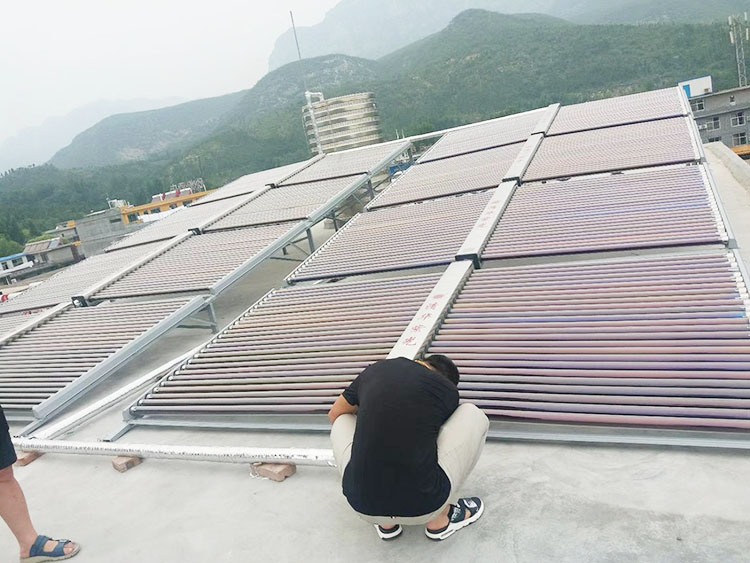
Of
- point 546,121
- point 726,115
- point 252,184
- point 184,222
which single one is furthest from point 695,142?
point 726,115

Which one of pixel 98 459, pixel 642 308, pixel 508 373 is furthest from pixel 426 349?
pixel 98 459

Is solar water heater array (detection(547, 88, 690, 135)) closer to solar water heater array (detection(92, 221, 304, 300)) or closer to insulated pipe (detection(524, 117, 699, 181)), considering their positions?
insulated pipe (detection(524, 117, 699, 181))

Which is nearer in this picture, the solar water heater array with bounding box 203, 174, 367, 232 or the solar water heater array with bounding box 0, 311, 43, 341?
the solar water heater array with bounding box 0, 311, 43, 341

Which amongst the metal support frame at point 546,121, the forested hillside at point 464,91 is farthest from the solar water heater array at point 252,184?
the forested hillside at point 464,91

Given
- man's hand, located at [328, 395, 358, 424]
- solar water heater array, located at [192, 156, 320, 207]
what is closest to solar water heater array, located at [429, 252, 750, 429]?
man's hand, located at [328, 395, 358, 424]

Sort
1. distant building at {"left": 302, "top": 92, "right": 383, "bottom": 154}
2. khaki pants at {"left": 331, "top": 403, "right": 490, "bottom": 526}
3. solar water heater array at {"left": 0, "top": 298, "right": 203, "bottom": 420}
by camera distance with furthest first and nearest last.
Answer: distant building at {"left": 302, "top": 92, "right": 383, "bottom": 154}, solar water heater array at {"left": 0, "top": 298, "right": 203, "bottom": 420}, khaki pants at {"left": 331, "top": 403, "right": 490, "bottom": 526}

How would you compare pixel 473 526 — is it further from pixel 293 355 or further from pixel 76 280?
pixel 76 280

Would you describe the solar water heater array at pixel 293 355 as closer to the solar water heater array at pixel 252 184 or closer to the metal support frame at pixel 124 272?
the metal support frame at pixel 124 272

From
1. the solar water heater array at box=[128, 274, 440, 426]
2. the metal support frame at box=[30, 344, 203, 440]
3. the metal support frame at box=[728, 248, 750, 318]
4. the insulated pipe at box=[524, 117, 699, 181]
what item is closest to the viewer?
the metal support frame at box=[728, 248, 750, 318]
